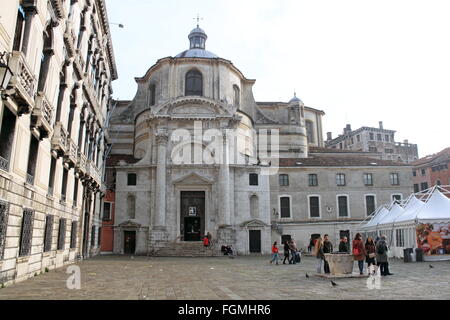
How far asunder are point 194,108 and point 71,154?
19353 millimetres

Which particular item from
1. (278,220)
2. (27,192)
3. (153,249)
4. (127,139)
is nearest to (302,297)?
(27,192)

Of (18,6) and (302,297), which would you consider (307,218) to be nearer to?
(302,297)

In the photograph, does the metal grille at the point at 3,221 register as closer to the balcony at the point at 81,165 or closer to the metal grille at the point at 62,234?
the metal grille at the point at 62,234

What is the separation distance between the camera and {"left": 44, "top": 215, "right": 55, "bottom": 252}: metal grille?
56.1ft

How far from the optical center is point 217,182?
36875 millimetres

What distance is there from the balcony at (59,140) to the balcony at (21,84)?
3574 millimetres

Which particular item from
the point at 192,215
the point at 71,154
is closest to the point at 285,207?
the point at 192,215

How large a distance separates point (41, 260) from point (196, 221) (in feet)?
71.0

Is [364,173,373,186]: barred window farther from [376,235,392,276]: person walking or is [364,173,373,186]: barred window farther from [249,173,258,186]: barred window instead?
[376,235,392,276]: person walking

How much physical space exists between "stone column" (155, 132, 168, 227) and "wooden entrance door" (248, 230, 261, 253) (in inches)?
333

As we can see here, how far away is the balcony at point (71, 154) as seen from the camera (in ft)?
63.6

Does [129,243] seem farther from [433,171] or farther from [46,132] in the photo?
[433,171]

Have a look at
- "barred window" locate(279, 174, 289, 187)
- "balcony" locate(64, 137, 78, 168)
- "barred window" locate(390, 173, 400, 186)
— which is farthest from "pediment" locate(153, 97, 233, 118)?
"barred window" locate(390, 173, 400, 186)

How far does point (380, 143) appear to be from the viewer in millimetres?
80250
